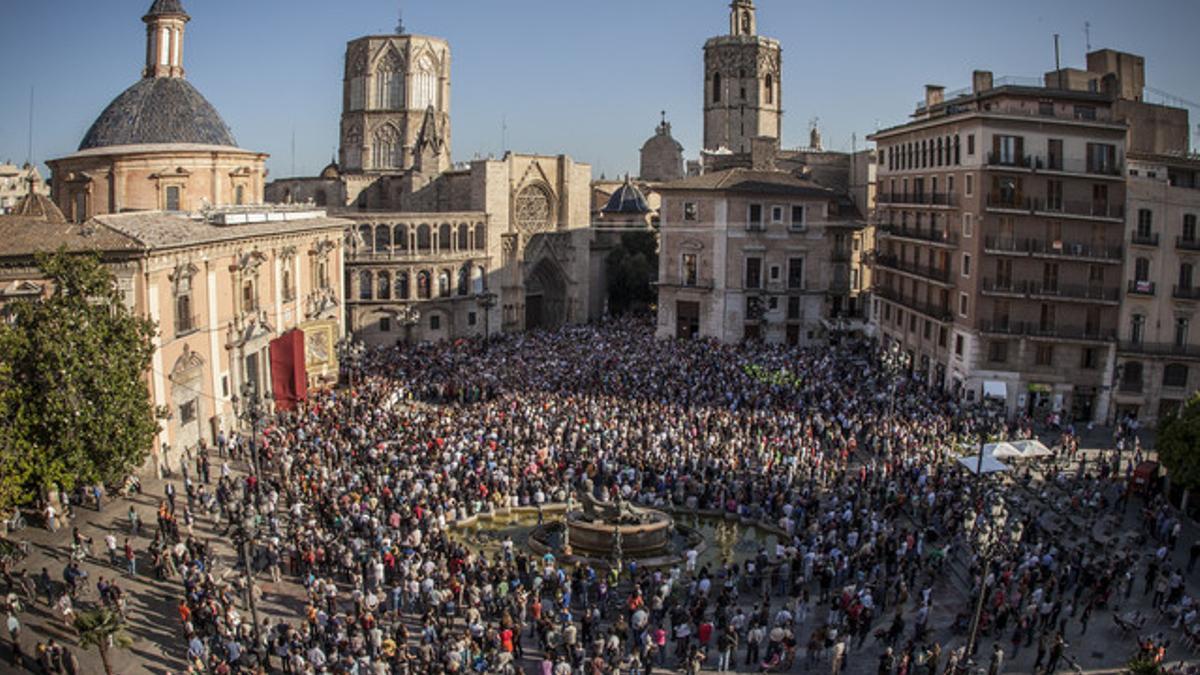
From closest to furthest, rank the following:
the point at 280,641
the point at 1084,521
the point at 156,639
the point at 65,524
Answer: the point at 280,641
the point at 156,639
the point at 65,524
the point at 1084,521

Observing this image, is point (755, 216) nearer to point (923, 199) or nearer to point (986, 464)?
point (923, 199)

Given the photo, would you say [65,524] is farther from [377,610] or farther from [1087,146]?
[1087,146]

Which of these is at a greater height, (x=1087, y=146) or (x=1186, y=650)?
(x=1087, y=146)

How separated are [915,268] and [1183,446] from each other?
68.7ft

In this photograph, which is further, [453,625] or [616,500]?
[616,500]

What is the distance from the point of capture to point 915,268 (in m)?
47.4

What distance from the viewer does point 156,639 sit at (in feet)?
69.2

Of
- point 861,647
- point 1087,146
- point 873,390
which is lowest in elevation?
point 861,647

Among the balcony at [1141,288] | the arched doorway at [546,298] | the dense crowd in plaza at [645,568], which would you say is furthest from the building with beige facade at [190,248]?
the balcony at [1141,288]

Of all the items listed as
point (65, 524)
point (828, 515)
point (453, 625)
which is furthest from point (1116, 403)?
point (65, 524)

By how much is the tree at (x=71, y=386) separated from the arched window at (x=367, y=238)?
32398 millimetres

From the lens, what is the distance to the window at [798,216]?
53.8 m

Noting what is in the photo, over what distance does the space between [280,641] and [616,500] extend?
10634 mm

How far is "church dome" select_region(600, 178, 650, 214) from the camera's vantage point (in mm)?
77875
